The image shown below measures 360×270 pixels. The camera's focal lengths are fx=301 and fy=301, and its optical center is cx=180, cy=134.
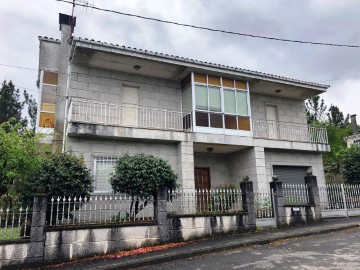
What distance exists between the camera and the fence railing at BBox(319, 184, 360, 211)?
1194cm

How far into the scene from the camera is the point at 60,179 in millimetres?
8156

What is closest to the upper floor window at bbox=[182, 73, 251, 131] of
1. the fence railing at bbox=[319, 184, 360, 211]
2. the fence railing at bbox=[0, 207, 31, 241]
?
the fence railing at bbox=[319, 184, 360, 211]

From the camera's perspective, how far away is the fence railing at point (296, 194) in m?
10.8

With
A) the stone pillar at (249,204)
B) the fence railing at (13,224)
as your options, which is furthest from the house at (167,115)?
the fence railing at (13,224)

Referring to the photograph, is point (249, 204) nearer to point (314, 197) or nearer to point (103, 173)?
point (314, 197)

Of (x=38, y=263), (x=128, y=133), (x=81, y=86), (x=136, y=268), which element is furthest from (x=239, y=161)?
(x=38, y=263)

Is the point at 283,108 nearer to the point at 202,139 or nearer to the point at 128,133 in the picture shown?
the point at 202,139

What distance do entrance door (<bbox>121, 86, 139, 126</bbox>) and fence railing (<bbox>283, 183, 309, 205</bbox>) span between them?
21.3 feet

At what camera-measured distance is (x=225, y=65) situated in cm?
1323

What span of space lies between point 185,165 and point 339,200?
6457 mm

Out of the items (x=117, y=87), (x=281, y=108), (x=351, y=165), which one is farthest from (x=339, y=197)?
(x=117, y=87)

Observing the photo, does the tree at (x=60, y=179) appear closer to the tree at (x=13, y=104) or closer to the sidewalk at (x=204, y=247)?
the sidewalk at (x=204, y=247)

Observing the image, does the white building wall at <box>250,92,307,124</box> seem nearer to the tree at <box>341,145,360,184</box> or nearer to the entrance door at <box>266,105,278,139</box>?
the entrance door at <box>266,105,278,139</box>

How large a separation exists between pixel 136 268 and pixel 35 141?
4.76 metres
